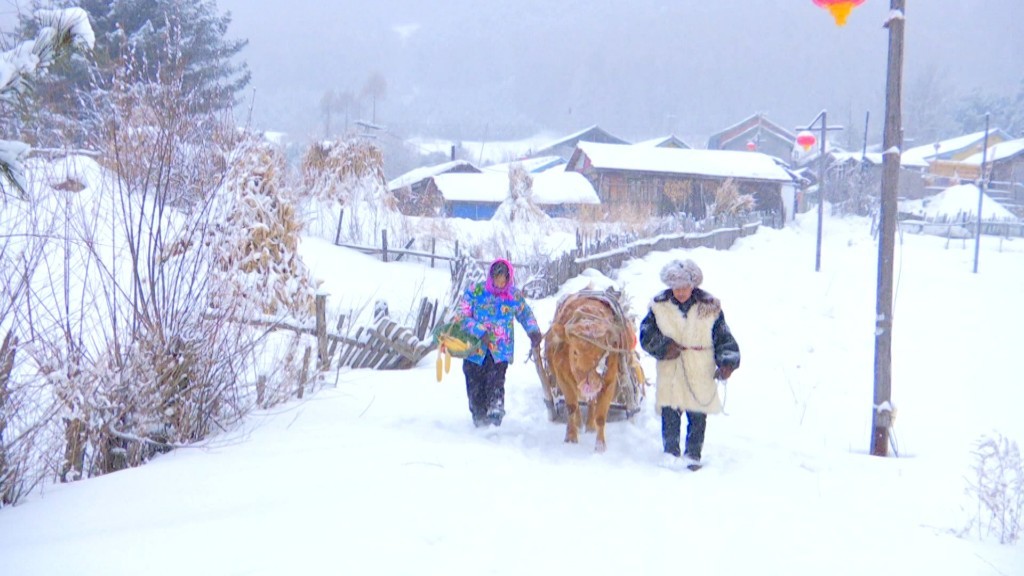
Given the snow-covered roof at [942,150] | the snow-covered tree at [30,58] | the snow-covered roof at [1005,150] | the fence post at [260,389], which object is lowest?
the fence post at [260,389]

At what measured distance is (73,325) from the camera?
4406mm

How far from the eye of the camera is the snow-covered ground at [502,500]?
10.6ft

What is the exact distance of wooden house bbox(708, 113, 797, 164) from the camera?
67.7 m

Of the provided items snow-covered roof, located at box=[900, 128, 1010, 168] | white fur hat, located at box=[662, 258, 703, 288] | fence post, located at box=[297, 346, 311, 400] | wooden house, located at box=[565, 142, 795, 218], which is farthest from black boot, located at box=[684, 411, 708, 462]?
snow-covered roof, located at box=[900, 128, 1010, 168]

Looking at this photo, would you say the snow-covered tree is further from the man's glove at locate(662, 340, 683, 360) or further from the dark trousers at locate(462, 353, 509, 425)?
the man's glove at locate(662, 340, 683, 360)

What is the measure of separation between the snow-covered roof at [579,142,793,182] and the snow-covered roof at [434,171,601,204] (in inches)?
58.8

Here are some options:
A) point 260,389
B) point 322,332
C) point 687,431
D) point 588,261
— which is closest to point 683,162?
point 588,261

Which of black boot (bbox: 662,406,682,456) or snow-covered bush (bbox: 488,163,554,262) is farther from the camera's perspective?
Answer: snow-covered bush (bbox: 488,163,554,262)

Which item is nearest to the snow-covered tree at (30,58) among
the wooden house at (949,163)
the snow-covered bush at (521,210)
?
the snow-covered bush at (521,210)

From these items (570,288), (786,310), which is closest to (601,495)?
(570,288)

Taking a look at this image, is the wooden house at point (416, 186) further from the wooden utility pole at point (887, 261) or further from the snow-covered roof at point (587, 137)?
the snow-covered roof at point (587, 137)

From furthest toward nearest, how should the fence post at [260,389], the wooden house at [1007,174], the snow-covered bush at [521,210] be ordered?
the wooden house at [1007,174]
the snow-covered bush at [521,210]
the fence post at [260,389]

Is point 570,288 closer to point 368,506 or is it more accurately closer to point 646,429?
point 646,429

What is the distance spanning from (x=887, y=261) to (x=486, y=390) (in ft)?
11.2
